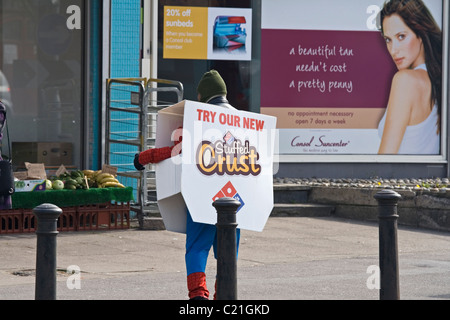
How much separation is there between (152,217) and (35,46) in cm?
327

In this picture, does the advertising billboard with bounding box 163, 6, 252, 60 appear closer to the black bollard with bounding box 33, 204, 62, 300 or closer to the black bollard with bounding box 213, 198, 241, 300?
the black bollard with bounding box 213, 198, 241, 300

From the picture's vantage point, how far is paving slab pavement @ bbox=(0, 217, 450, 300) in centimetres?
727

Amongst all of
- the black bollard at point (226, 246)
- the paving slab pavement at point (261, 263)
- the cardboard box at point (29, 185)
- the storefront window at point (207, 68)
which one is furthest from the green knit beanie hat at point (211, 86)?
the storefront window at point (207, 68)

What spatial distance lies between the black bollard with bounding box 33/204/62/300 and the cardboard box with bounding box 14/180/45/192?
5.21m

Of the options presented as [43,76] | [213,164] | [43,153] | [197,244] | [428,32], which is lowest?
[197,244]

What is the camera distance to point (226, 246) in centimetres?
580

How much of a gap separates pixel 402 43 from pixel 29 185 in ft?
23.1

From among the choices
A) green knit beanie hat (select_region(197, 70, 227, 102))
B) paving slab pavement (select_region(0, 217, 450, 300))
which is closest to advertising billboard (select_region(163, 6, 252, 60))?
paving slab pavement (select_region(0, 217, 450, 300))

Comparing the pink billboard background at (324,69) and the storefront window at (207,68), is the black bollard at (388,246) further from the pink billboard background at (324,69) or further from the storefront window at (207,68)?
the pink billboard background at (324,69)

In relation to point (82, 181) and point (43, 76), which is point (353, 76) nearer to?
point (43, 76)

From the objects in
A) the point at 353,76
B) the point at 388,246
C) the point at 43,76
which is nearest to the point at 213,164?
the point at 388,246
